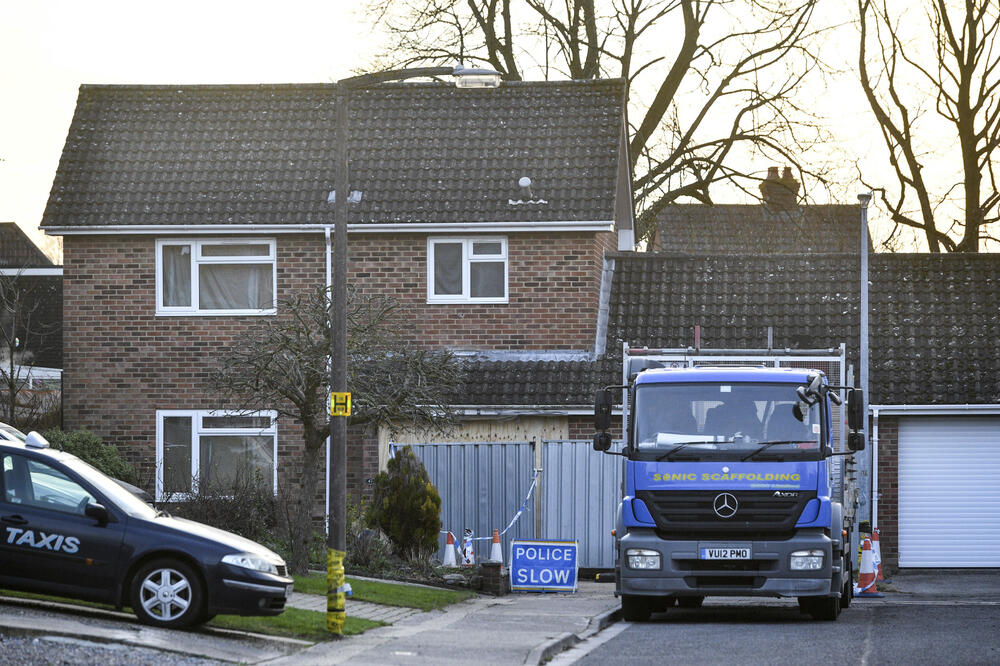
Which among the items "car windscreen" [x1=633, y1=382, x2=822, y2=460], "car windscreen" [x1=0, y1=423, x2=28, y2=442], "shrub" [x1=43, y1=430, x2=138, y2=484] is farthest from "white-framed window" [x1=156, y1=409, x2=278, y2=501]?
"car windscreen" [x1=633, y1=382, x2=822, y2=460]

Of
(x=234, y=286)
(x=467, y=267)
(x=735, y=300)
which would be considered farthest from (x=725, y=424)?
(x=234, y=286)

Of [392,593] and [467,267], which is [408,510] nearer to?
[392,593]

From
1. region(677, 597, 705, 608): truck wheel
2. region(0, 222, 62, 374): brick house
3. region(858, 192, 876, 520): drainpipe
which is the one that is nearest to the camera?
region(677, 597, 705, 608): truck wheel

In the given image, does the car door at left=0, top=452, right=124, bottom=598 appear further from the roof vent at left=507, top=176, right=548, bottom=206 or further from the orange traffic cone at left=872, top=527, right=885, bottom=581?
the roof vent at left=507, top=176, right=548, bottom=206

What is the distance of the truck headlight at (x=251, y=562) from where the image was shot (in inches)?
564

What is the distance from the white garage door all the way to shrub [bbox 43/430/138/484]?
12.4m

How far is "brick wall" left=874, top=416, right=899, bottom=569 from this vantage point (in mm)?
26359

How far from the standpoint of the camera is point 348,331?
19.3 m

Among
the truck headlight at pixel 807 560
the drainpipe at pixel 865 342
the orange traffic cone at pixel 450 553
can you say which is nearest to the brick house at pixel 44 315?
the orange traffic cone at pixel 450 553

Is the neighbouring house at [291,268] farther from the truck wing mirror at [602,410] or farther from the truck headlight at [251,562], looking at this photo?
the truck headlight at [251,562]

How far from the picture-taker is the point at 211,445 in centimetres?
2733

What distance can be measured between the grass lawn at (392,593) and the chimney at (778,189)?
18292mm

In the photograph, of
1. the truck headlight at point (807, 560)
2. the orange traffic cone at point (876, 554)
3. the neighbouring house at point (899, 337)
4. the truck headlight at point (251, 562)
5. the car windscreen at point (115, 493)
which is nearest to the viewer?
the truck headlight at point (251, 562)

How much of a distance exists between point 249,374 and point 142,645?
612 cm
